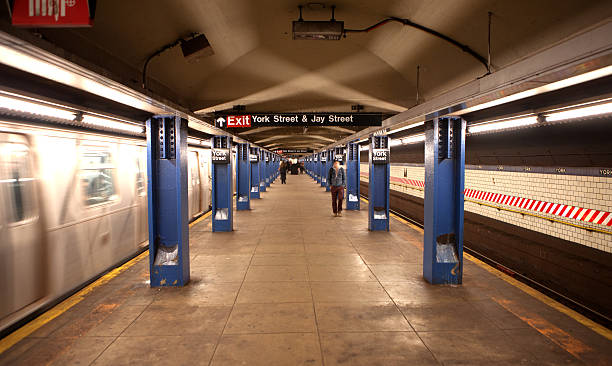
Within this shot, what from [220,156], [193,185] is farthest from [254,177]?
[220,156]

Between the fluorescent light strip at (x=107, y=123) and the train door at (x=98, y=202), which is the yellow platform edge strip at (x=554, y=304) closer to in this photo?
the train door at (x=98, y=202)

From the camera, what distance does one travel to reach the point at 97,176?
512 centimetres

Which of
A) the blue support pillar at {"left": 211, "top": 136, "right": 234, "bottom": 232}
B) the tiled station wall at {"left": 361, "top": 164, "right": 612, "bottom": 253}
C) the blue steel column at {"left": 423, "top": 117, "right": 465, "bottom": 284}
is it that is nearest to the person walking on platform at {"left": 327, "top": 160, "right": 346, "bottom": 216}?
the blue support pillar at {"left": 211, "top": 136, "right": 234, "bottom": 232}

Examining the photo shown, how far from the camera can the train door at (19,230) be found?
3393 mm

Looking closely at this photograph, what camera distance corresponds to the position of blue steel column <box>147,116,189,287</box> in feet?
16.1

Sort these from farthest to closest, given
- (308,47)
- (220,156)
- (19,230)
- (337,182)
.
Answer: (337,182), (220,156), (308,47), (19,230)

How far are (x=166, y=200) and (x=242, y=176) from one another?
7429 mm

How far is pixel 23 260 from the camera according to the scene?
142 inches

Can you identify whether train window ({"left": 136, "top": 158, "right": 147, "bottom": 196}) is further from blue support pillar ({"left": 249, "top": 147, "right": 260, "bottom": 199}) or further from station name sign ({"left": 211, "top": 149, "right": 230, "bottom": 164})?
blue support pillar ({"left": 249, "top": 147, "right": 260, "bottom": 199})

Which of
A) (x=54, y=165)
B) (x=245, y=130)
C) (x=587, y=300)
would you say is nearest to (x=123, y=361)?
(x=54, y=165)

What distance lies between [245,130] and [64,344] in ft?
35.1

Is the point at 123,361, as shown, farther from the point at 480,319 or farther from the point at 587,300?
the point at 587,300

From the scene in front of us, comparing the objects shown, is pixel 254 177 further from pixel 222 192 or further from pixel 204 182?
pixel 222 192

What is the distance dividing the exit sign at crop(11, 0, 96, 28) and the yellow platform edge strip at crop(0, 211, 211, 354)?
122 inches
